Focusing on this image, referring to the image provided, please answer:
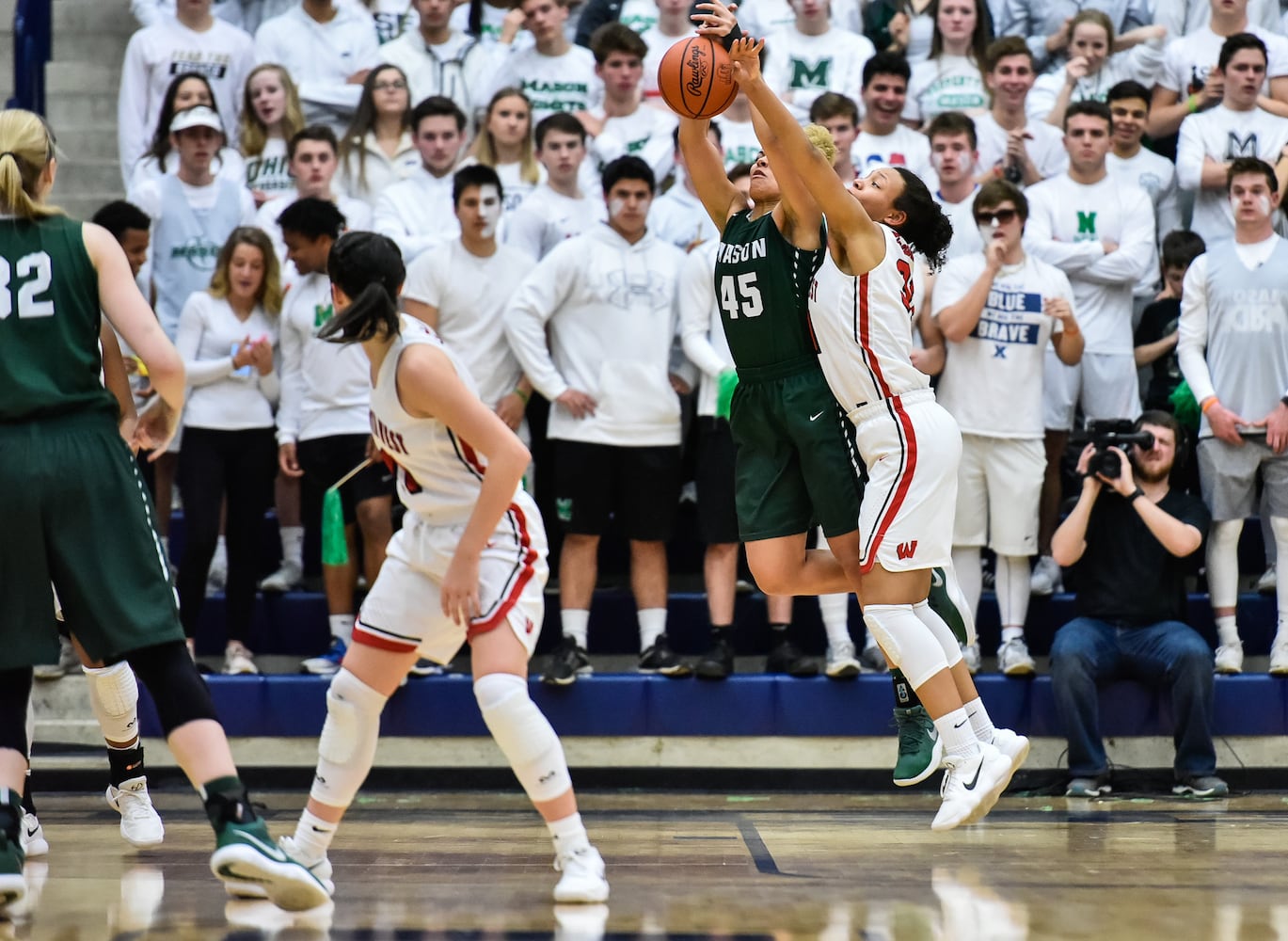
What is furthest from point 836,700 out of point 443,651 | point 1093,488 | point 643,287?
point 443,651

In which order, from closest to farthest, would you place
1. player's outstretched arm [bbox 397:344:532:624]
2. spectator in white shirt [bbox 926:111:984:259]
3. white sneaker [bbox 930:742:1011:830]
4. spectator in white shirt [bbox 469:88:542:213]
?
player's outstretched arm [bbox 397:344:532:624]
white sneaker [bbox 930:742:1011:830]
spectator in white shirt [bbox 926:111:984:259]
spectator in white shirt [bbox 469:88:542:213]

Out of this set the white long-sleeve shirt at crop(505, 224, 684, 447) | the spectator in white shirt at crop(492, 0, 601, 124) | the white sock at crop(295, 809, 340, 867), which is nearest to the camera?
the white sock at crop(295, 809, 340, 867)

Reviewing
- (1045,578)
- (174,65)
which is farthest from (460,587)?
(174,65)

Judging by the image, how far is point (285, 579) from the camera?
25.7ft

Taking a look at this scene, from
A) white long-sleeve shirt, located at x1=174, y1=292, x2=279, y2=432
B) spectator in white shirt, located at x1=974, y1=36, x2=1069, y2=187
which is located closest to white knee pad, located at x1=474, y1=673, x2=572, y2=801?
white long-sleeve shirt, located at x1=174, y1=292, x2=279, y2=432

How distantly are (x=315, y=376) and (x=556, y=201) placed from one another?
1559 mm

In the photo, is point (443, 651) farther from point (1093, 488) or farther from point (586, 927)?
point (1093, 488)

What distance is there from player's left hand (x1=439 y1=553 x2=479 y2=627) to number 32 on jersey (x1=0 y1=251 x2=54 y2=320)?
3.75 feet

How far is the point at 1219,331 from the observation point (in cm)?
756

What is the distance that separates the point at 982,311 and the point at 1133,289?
1332mm

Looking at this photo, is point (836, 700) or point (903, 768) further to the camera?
point (836, 700)

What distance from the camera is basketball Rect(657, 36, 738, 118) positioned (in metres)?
4.79

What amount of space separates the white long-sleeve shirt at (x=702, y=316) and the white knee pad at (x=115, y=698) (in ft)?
10.5

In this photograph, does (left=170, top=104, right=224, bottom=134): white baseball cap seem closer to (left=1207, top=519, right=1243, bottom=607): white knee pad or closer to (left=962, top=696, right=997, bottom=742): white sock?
(left=962, top=696, right=997, bottom=742): white sock
